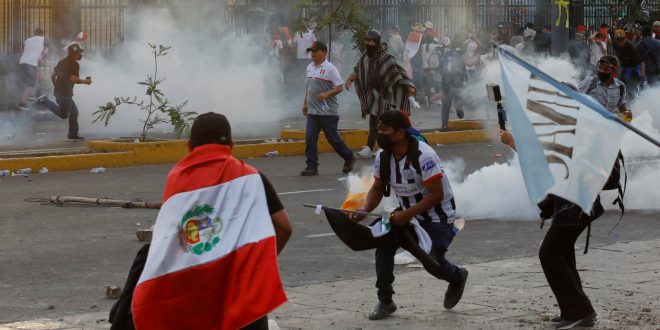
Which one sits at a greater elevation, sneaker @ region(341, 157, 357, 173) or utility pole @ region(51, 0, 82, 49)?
utility pole @ region(51, 0, 82, 49)

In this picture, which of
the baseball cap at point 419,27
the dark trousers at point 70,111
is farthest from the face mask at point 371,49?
the baseball cap at point 419,27

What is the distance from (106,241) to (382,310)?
369 centimetres

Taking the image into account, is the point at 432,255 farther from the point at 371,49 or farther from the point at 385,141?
the point at 371,49

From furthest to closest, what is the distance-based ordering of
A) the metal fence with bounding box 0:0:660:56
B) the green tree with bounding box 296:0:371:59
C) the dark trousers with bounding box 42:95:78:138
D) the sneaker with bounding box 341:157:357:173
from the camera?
the metal fence with bounding box 0:0:660:56 → the green tree with bounding box 296:0:371:59 → the dark trousers with bounding box 42:95:78:138 → the sneaker with bounding box 341:157:357:173

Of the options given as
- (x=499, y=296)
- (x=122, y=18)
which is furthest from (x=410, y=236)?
(x=122, y=18)

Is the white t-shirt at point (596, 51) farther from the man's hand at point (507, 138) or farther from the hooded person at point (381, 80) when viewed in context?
the man's hand at point (507, 138)

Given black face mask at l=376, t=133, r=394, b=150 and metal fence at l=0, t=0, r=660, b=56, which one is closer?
black face mask at l=376, t=133, r=394, b=150

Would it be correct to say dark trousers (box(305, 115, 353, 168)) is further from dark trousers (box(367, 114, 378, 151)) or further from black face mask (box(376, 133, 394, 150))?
black face mask (box(376, 133, 394, 150))

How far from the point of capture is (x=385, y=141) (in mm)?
7820

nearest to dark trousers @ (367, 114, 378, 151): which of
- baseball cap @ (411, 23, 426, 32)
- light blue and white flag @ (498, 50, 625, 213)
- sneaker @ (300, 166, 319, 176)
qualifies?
sneaker @ (300, 166, 319, 176)

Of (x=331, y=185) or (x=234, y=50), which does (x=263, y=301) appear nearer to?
(x=331, y=185)

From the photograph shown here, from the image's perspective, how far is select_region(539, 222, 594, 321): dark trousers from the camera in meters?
7.57

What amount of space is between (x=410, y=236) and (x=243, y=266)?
9.16 ft

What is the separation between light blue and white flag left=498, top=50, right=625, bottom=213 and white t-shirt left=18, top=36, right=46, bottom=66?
19.1 m
